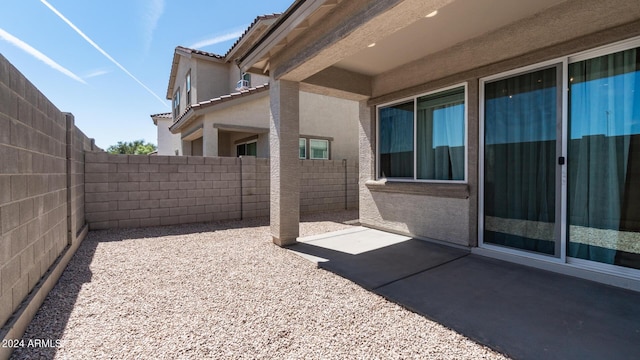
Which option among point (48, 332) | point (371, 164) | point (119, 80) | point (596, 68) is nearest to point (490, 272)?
point (596, 68)

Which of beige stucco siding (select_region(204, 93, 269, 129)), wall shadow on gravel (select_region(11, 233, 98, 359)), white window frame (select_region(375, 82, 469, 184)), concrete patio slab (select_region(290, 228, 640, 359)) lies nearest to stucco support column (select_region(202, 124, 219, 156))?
beige stucco siding (select_region(204, 93, 269, 129))

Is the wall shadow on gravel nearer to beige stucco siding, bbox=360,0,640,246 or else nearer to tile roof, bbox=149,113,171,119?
beige stucco siding, bbox=360,0,640,246

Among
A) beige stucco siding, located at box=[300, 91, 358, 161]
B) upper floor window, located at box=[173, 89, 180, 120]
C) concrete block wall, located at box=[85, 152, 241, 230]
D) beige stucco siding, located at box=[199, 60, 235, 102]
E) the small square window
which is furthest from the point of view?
upper floor window, located at box=[173, 89, 180, 120]

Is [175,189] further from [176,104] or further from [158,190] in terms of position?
[176,104]

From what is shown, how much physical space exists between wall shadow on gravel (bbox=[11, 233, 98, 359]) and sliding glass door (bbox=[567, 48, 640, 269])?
5.63 metres

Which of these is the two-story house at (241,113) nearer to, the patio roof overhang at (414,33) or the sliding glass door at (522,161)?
the patio roof overhang at (414,33)

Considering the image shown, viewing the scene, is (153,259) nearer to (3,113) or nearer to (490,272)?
(3,113)

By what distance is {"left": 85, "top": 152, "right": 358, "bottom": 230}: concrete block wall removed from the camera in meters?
6.32

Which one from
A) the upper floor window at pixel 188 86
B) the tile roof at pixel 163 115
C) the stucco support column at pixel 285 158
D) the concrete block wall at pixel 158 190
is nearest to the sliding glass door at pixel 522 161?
the stucco support column at pixel 285 158

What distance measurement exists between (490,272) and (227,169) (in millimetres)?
6486

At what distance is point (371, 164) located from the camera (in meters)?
6.50

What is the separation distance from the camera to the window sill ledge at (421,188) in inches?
185

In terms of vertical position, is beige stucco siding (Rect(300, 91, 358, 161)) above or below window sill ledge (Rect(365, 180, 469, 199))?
above

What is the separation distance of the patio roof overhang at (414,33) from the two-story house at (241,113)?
5.25m
